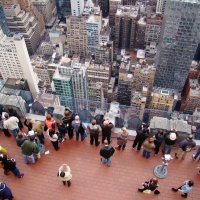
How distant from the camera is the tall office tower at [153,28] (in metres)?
51.8

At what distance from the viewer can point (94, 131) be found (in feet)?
34.2

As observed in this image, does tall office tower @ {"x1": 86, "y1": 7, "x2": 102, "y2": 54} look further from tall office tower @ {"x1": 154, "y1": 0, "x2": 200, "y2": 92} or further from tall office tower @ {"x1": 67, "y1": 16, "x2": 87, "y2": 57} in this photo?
tall office tower @ {"x1": 154, "y1": 0, "x2": 200, "y2": 92}

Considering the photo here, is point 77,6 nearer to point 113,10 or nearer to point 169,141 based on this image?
point 113,10

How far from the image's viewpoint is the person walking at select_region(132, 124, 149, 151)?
10.1 metres

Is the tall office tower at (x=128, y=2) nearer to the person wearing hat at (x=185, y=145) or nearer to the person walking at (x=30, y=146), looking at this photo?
the person wearing hat at (x=185, y=145)

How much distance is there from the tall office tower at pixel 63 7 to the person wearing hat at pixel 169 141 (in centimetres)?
5918

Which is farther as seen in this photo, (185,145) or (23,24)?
(23,24)

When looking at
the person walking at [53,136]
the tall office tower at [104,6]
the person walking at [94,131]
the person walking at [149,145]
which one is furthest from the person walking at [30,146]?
the tall office tower at [104,6]

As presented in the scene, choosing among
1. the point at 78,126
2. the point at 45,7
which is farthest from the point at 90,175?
the point at 45,7

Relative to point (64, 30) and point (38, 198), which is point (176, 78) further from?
point (38, 198)

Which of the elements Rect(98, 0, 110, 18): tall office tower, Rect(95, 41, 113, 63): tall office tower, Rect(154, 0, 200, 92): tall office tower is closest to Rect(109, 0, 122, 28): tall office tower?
Rect(98, 0, 110, 18): tall office tower

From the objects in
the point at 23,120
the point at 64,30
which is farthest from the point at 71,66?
the point at 64,30

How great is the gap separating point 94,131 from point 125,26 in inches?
1785

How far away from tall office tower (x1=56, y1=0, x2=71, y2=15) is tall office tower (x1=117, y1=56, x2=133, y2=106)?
27202mm
